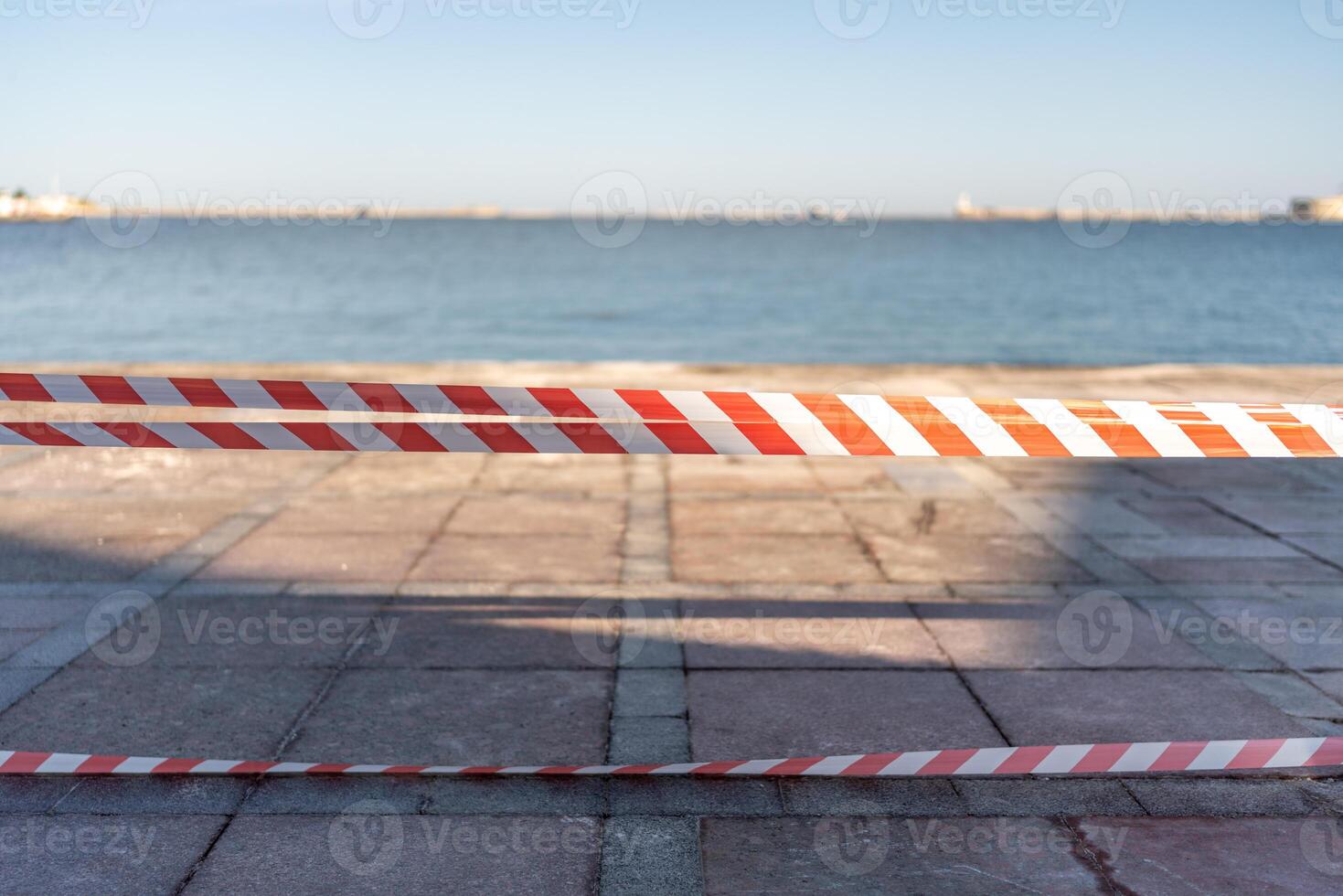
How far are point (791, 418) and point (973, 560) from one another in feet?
10.9

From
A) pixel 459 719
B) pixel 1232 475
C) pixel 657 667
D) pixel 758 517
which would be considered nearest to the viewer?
pixel 459 719

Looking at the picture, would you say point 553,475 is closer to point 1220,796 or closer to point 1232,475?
point 1232,475

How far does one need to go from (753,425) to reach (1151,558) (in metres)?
3.98

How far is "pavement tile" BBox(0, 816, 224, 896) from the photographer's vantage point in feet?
10.1

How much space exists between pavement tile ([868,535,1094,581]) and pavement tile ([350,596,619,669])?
189 cm

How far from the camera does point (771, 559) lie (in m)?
6.58

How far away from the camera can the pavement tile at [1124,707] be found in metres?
4.15

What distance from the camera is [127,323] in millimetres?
39594

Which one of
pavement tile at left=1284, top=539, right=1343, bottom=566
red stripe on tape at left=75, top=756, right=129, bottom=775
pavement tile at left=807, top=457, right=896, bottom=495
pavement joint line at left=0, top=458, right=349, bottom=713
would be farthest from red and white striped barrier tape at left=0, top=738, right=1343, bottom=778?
pavement tile at left=807, top=457, right=896, bottom=495

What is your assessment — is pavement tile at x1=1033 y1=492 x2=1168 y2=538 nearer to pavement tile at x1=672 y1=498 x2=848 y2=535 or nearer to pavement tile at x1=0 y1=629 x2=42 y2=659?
pavement tile at x1=672 y1=498 x2=848 y2=535

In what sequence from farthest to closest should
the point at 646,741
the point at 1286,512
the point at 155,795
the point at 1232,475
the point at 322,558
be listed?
1. the point at 1232,475
2. the point at 1286,512
3. the point at 322,558
4. the point at 646,741
5. the point at 155,795

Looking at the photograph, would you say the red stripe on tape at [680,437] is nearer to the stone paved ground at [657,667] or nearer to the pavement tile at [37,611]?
the stone paved ground at [657,667]

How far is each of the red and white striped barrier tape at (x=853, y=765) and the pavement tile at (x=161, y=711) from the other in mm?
154

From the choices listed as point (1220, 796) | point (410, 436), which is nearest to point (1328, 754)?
point (1220, 796)
